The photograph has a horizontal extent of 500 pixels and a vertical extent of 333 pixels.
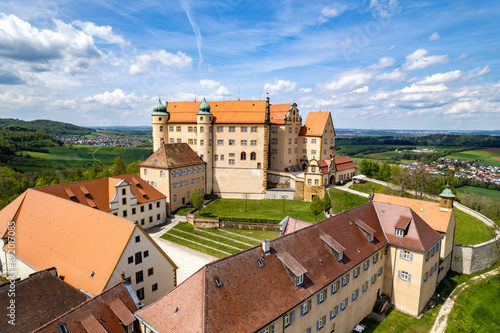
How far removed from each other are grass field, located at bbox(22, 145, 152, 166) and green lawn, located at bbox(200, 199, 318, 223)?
2540 inches

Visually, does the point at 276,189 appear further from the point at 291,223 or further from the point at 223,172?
the point at 291,223

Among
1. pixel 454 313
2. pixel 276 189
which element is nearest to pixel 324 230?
pixel 454 313

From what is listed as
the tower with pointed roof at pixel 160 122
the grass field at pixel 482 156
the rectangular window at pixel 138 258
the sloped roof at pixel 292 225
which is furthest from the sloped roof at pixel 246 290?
the grass field at pixel 482 156

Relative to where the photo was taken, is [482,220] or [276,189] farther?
[276,189]

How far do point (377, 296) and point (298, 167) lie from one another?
124ft

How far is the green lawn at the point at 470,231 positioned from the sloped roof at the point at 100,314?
4249 cm

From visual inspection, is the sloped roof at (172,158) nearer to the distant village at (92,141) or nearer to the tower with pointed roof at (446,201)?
the tower with pointed roof at (446,201)

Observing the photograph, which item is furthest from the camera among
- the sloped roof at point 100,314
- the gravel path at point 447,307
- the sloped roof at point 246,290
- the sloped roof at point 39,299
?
the gravel path at point 447,307

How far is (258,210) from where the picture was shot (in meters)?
50.8

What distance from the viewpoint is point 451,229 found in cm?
3597

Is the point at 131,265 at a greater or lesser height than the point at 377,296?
greater

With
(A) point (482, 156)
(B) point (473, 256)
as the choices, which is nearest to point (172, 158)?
(B) point (473, 256)

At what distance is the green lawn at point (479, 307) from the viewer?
28908 millimetres

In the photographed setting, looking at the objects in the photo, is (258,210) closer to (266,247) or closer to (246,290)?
(266,247)
